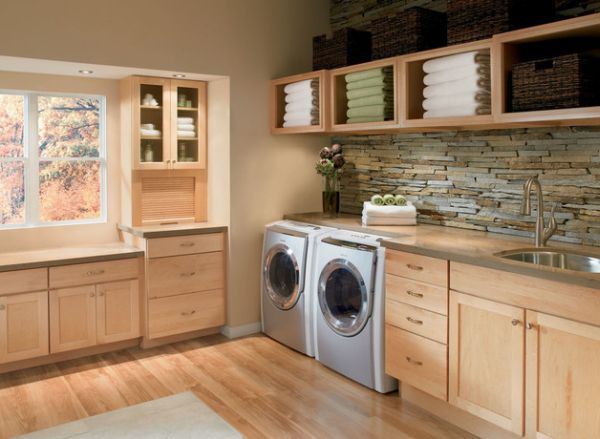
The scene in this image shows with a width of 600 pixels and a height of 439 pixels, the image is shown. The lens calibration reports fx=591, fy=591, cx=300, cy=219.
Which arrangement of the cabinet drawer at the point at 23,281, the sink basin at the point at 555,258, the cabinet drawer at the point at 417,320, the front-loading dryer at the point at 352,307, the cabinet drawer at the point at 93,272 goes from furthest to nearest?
the cabinet drawer at the point at 93,272 < the cabinet drawer at the point at 23,281 < the front-loading dryer at the point at 352,307 < the cabinet drawer at the point at 417,320 < the sink basin at the point at 555,258

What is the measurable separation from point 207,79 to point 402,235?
204cm

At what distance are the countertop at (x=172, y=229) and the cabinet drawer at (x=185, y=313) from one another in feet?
1.52

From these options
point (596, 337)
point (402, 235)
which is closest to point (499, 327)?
point (596, 337)

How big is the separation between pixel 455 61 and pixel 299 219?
1.75 meters

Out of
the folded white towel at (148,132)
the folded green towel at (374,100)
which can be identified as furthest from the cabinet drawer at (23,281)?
the folded green towel at (374,100)

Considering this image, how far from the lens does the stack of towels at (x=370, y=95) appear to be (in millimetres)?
3693

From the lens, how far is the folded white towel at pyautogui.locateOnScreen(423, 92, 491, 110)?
308 centimetres

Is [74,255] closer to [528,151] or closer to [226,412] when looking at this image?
→ [226,412]

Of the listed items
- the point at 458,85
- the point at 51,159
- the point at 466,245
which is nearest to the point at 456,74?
the point at 458,85

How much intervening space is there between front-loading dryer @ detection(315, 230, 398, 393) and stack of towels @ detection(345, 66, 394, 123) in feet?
2.53

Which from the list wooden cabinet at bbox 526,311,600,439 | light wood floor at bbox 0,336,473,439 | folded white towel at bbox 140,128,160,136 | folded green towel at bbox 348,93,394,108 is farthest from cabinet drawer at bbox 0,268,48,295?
wooden cabinet at bbox 526,311,600,439

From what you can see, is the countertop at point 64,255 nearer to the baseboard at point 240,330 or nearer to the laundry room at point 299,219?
the laundry room at point 299,219

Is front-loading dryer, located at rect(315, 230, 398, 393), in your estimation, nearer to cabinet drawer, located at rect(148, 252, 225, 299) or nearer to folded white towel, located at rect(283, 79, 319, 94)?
cabinet drawer, located at rect(148, 252, 225, 299)

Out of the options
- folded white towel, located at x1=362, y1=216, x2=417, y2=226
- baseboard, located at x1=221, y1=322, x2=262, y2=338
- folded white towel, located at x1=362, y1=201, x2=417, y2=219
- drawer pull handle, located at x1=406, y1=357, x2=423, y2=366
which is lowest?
baseboard, located at x1=221, y1=322, x2=262, y2=338
